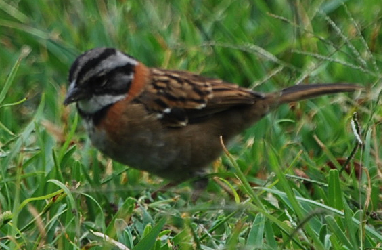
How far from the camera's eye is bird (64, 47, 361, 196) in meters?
5.05

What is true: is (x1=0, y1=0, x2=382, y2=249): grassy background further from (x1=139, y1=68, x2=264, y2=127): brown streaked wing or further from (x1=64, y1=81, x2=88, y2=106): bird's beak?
(x1=139, y1=68, x2=264, y2=127): brown streaked wing

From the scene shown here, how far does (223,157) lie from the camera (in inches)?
214

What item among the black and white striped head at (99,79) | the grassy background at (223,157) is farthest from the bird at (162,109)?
the grassy background at (223,157)

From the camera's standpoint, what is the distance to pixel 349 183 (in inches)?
181

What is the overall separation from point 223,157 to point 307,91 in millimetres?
621

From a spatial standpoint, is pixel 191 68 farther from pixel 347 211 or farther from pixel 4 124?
pixel 347 211

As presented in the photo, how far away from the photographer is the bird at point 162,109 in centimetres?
505

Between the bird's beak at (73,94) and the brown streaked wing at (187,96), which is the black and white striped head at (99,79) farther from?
the brown streaked wing at (187,96)

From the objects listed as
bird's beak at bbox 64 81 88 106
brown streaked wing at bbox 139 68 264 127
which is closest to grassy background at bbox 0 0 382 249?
bird's beak at bbox 64 81 88 106

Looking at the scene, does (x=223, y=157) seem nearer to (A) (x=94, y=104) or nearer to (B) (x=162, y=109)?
(B) (x=162, y=109)

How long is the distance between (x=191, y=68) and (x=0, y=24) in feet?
4.59

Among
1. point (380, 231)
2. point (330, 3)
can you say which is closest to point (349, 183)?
point (380, 231)

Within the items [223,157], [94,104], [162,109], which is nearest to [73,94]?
[94,104]

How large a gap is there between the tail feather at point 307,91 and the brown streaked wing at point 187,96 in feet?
0.53
